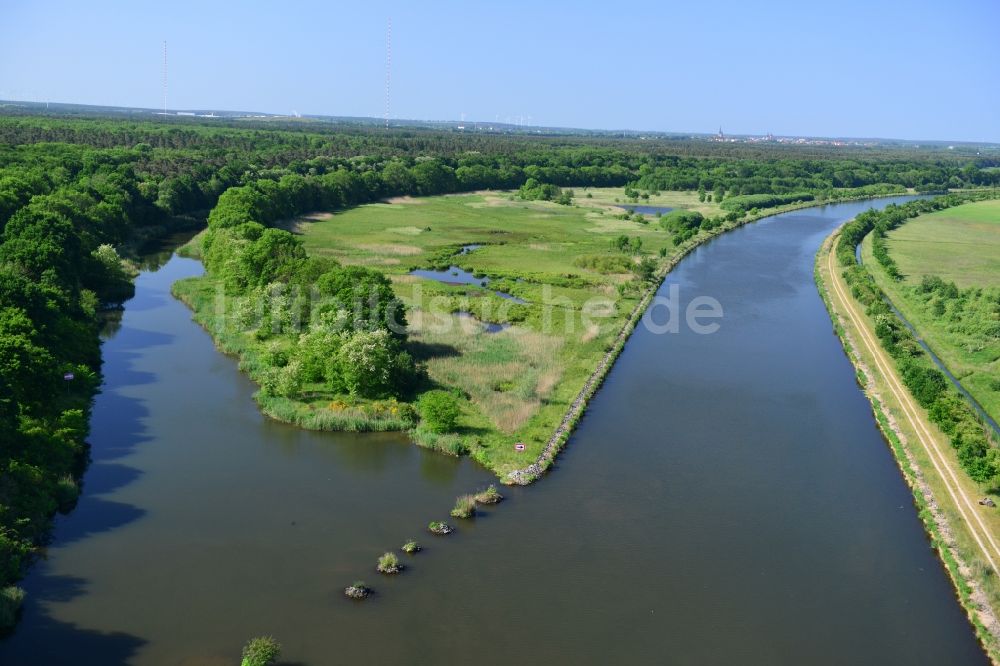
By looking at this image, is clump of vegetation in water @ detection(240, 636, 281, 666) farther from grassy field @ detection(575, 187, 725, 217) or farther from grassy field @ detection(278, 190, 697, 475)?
grassy field @ detection(575, 187, 725, 217)

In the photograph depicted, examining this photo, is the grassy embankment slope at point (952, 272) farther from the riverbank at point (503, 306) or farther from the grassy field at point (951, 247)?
the riverbank at point (503, 306)

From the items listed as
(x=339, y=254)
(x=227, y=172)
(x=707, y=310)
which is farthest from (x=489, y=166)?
(x=707, y=310)

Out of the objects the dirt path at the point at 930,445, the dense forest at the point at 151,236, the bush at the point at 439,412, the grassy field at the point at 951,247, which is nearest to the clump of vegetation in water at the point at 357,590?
the dense forest at the point at 151,236

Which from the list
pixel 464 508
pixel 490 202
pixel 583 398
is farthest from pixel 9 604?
pixel 490 202

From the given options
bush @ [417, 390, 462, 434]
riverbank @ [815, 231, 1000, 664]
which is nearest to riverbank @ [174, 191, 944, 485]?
bush @ [417, 390, 462, 434]

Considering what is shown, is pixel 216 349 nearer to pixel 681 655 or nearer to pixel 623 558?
pixel 623 558

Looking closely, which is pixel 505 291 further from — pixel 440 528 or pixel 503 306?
pixel 440 528
